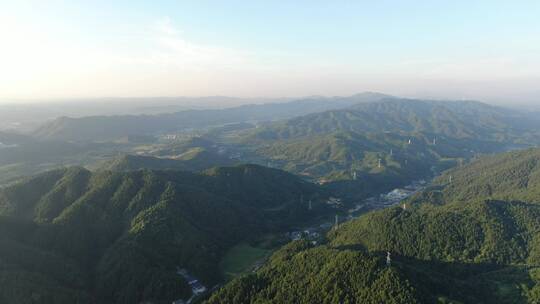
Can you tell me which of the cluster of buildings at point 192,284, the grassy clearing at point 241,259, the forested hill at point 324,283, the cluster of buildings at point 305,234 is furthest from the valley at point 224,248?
the cluster of buildings at point 305,234

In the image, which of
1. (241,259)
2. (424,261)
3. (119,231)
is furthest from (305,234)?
(119,231)

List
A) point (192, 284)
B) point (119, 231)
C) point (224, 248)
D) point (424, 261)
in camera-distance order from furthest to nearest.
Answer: point (224, 248) < point (119, 231) < point (424, 261) < point (192, 284)

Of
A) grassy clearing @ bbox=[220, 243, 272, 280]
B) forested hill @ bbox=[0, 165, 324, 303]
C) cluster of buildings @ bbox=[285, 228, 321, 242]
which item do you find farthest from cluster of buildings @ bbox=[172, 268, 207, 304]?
cluster of buildings @ bbox=[285, 228, 321, 242]

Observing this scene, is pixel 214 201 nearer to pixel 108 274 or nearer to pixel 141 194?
pixel 141 194

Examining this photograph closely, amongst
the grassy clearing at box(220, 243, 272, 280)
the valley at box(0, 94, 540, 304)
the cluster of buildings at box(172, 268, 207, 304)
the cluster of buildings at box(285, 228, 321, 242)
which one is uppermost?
the valley at box(0, 94, 540, 304)

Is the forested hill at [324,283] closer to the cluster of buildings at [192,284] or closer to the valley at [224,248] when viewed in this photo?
the valley at [224,248]

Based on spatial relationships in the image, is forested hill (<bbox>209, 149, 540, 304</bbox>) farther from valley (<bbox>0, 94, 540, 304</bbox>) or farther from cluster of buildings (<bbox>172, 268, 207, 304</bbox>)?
cluster of buildings (<bbox>172, 268, 207, 304</bbox>)

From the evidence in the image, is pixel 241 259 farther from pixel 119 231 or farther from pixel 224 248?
pixel 119 231

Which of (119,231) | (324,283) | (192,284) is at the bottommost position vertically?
(192,284)

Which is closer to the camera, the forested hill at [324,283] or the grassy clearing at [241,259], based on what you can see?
the forested hill at [324,283]
